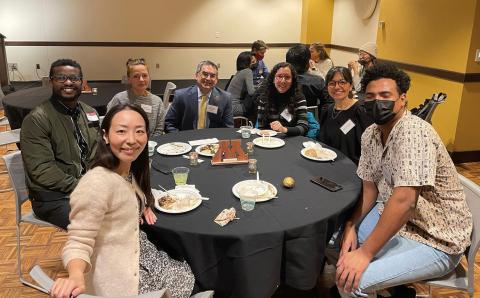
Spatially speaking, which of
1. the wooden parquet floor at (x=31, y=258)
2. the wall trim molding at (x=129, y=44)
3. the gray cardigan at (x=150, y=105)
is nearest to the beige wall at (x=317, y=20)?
the wall trim molding at (x=129, y=44)

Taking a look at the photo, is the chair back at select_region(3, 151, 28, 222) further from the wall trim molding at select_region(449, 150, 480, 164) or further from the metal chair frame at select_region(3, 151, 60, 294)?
the wall trim molding at select_region(449, 150, 480, 164)

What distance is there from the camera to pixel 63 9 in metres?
7.64

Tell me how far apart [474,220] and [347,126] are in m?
1.11

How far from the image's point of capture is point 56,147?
85.4 inches

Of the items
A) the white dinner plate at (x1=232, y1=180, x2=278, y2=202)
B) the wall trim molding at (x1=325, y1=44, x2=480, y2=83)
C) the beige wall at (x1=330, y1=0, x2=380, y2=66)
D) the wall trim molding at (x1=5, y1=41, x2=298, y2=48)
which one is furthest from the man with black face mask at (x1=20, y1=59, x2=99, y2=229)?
the wall trim molding at (x1=5, y1=41, x2=298, y2=48)

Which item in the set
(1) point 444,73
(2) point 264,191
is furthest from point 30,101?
(1) point 444,73

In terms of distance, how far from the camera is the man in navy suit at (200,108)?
3.28m

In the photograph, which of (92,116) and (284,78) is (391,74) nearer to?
(284,78)

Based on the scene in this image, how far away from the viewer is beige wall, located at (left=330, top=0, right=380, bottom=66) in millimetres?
6836

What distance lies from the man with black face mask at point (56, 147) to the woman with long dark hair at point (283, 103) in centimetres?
144

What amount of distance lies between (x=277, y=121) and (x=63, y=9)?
656 cm

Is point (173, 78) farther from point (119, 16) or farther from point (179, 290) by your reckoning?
point (179, 290)

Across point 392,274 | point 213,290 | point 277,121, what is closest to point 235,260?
point 213,290

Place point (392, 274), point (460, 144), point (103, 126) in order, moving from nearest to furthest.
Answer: point (103, 126), point (392, 274), point (460, 144)
